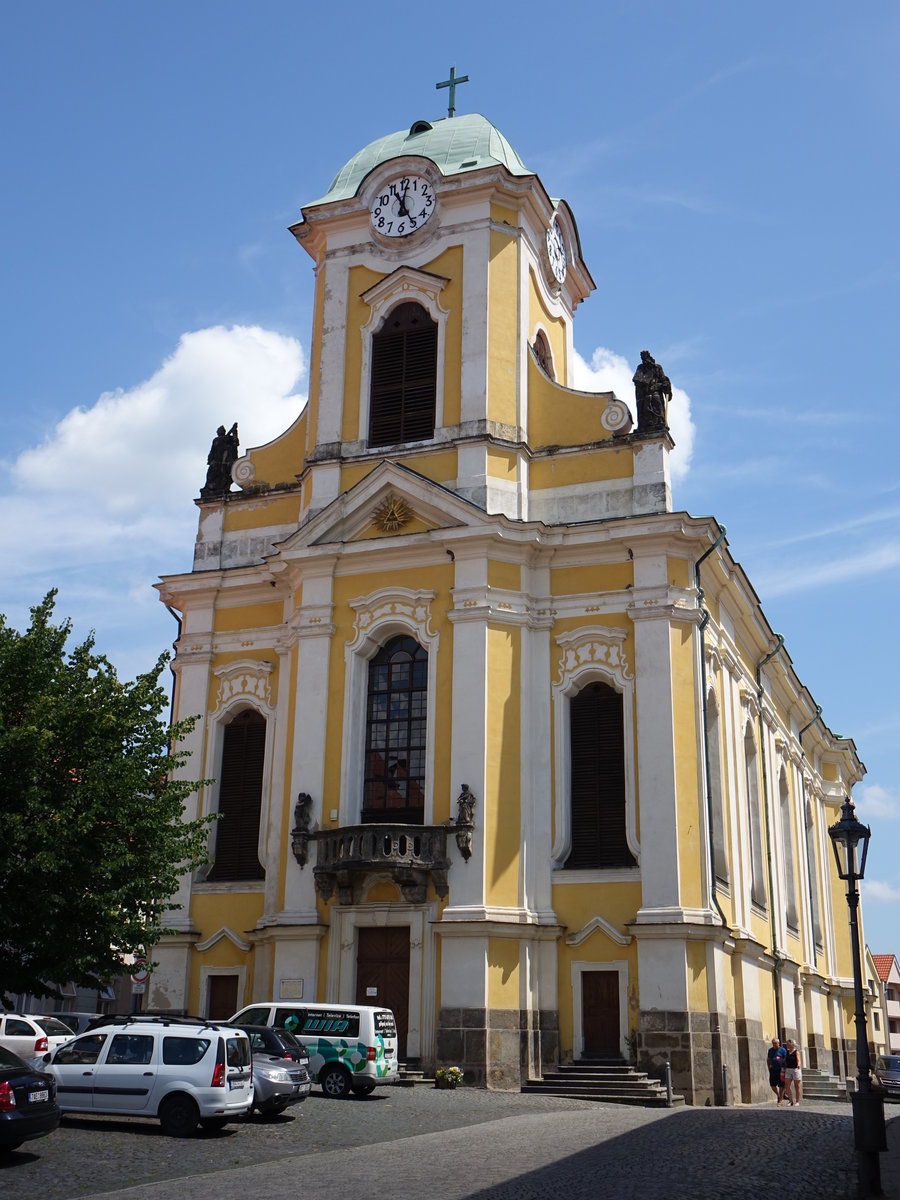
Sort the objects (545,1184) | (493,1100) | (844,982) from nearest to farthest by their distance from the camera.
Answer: (545,1184) < (493,1100) < (844,982)

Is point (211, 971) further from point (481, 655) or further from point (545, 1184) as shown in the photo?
point (545, 1184)

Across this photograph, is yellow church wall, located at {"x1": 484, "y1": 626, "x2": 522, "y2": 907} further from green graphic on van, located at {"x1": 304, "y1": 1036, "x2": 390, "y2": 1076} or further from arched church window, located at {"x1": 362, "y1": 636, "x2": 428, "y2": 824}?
green graphic on van, located at {"x1": 304, "y1": 1036, "x2": 390, "y2": 1076}

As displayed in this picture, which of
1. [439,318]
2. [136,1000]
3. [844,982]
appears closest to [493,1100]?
[439,318]

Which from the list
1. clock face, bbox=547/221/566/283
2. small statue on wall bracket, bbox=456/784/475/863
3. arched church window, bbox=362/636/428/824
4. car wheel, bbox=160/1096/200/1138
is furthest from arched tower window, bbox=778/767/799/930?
car wheel, bbox=160/1096/200/1138

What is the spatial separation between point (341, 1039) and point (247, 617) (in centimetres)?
1236

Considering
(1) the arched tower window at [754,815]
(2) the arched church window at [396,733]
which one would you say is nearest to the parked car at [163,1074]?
(2) the arched church window at [396,733]

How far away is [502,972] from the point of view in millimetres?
26438

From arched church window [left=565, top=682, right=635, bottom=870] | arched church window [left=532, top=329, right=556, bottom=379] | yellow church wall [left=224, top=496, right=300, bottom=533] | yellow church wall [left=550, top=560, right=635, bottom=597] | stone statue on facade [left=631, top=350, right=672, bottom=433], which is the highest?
arched church window [left=532, top=329, right=556, bottom=379]

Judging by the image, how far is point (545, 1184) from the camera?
44.8 ft

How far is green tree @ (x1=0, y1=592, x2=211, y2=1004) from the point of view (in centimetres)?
2255

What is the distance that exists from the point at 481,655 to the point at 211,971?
9339mm

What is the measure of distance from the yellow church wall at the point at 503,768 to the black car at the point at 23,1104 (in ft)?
40.0

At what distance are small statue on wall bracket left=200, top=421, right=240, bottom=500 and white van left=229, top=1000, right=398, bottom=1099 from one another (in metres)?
14.5

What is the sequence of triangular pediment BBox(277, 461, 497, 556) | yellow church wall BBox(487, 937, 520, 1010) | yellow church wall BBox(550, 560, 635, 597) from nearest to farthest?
yellow church wall BBox(487, 937, 520, 1010) < yellow church wall BBox(550, 560, 635, 597) < triangular pediment BBox(277, 461, 497, 556)
